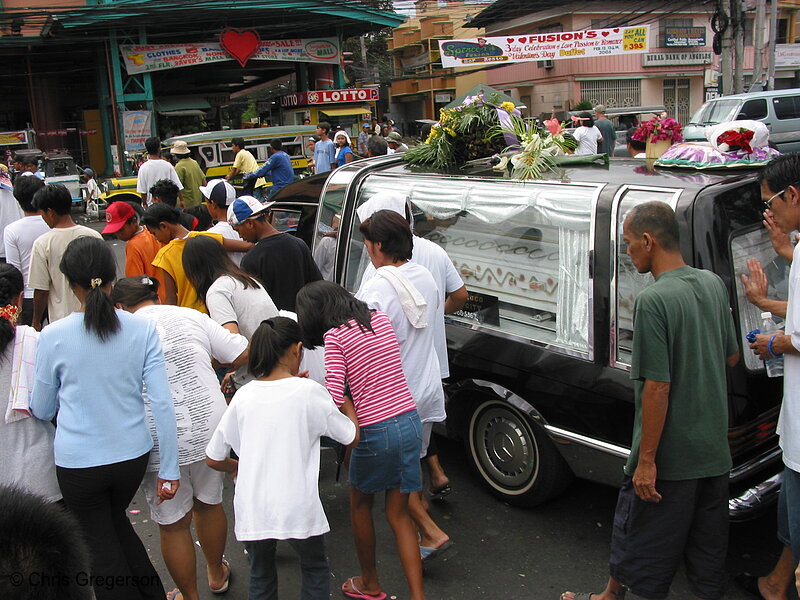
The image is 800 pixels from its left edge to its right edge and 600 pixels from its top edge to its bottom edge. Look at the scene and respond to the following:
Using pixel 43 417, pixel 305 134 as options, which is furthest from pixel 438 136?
pixel 305 134

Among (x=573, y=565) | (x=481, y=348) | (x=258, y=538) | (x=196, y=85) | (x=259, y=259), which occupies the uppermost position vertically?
(x=196, y=85)

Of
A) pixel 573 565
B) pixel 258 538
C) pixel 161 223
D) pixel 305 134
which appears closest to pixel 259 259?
pixel 161 223

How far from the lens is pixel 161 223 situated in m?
4.54

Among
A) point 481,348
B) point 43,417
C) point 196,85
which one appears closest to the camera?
point 43,417

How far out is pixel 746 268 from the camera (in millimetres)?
3281

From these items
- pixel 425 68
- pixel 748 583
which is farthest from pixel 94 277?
pixel 425 68

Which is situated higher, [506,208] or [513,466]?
[506,208]

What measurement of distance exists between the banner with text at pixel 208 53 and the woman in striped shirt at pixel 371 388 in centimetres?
2249

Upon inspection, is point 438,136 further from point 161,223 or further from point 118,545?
point 118,545

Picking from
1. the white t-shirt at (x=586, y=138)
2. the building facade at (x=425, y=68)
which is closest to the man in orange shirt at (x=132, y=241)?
the white t-shirt at (x=586, y=138)

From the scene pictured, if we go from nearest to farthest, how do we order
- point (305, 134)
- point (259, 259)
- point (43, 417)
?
1. point (43, 417)
2. point (259, 259)
3. point (305, 134)

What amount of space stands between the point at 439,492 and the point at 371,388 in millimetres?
1417

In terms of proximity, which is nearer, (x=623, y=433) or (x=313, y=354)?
(x=623, y=433)

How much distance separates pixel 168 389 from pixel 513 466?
1.99 meters
